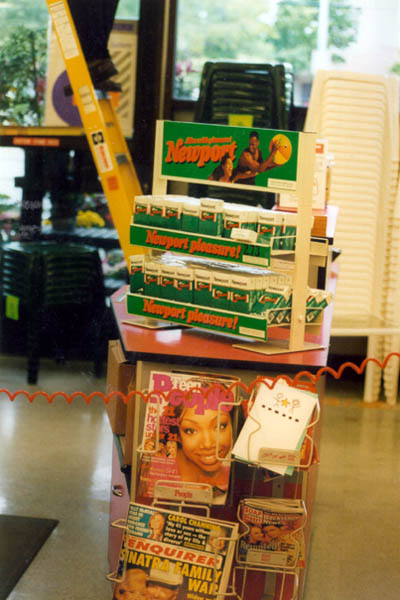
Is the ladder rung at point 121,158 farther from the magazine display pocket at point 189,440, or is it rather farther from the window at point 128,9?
the magazine display pocket at point 189,440

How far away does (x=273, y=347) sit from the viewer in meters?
2.60

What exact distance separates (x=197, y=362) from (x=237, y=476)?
40 cm

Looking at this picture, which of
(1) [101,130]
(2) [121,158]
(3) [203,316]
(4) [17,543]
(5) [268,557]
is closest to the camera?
(5) [268,557]

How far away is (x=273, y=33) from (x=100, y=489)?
3.34 m

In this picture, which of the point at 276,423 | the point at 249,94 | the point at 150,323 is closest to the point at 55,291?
the point at 249,94

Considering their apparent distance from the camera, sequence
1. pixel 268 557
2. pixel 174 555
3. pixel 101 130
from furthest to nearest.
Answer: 1. pixel 101 130
2. pixel 268 557
3. pixel 174 555

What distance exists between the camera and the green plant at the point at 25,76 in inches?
223

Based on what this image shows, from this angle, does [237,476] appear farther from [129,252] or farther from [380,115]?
[380,115]

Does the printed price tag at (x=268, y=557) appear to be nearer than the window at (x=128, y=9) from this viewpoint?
Yes

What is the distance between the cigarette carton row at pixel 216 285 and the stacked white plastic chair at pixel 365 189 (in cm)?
281

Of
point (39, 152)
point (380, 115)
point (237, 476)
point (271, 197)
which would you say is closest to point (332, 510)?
point (237, 476)

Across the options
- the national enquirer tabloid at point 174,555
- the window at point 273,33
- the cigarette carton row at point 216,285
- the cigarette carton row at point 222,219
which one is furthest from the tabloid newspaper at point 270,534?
the window at point 273,33

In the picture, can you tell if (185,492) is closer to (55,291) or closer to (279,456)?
(279,456)

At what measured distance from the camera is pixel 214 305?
8.37ft
